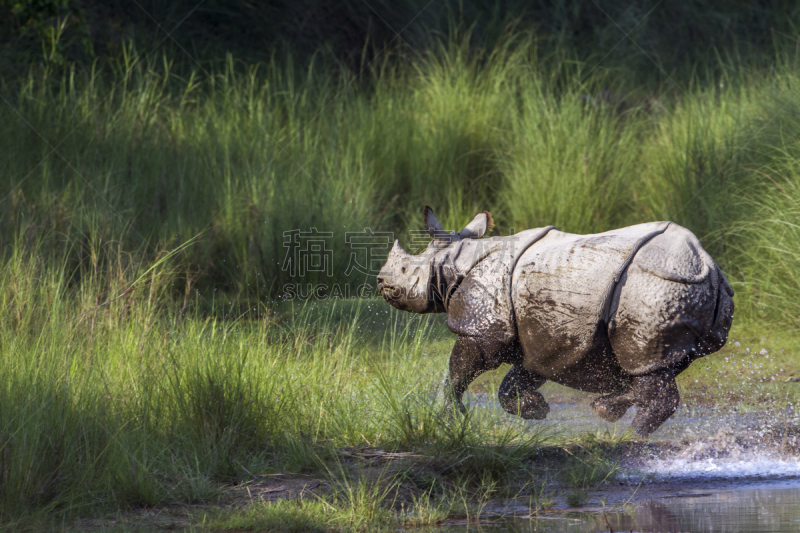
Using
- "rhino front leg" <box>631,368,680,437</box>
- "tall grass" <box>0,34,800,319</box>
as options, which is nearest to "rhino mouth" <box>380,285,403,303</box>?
"rhino front leg" <box>631,368,680,437</box>

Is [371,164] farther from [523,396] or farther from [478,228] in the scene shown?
[523,396]

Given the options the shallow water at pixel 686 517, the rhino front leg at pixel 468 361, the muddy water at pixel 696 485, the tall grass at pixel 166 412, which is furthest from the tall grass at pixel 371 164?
the shallow water at pixel 686 517

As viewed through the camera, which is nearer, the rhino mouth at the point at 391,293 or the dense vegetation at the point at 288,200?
the dense vegetation at the point at 288,200

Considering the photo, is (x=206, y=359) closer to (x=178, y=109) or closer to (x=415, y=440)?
(x=415, y=440)

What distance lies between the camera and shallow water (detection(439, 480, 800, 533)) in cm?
332

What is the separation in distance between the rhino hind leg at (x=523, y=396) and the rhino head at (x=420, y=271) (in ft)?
1.84

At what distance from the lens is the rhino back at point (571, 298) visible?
4.21 meters

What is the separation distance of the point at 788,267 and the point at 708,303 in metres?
3.21

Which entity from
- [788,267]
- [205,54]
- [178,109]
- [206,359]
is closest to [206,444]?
[206,359]

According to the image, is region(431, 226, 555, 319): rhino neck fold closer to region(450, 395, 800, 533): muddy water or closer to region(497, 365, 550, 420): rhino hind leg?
region(497, 365, 550, 420): rhino hind leg

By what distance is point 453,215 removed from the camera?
9148mm

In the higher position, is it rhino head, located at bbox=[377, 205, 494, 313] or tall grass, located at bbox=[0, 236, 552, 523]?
rhino head, located at bbox=[377, 205, 494, 313]

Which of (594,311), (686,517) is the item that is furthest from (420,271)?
(686,517)

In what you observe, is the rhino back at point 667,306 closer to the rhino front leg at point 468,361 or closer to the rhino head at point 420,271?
the rhino front leg at point 468,361
